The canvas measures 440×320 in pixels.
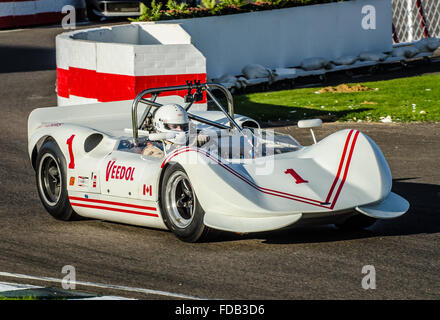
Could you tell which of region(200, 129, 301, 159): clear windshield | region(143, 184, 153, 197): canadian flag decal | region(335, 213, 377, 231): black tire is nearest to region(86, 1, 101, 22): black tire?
region(200, 129, 301, 159): clear windshield

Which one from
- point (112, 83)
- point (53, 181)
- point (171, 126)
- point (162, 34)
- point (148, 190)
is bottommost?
point (53, 181)

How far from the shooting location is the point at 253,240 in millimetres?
7137

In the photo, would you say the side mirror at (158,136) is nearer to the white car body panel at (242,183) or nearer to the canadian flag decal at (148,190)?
the white car body panel at (242,183)

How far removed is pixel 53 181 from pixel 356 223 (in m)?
2.98

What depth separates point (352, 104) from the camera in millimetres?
14625

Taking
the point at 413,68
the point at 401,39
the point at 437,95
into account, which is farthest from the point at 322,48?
the point at 401,39

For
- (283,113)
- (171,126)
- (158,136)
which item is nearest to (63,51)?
(283,113)

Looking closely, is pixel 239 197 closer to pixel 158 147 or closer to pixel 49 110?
pixel 158 147

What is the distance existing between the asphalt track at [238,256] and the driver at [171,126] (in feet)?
2.32

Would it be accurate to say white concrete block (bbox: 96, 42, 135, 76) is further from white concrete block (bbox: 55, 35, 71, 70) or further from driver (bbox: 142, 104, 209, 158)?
driver (bbox: 142, 104, 209, 158)

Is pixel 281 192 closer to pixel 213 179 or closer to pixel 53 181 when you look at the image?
pixel 213 179

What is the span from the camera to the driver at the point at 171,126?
7840 mm
